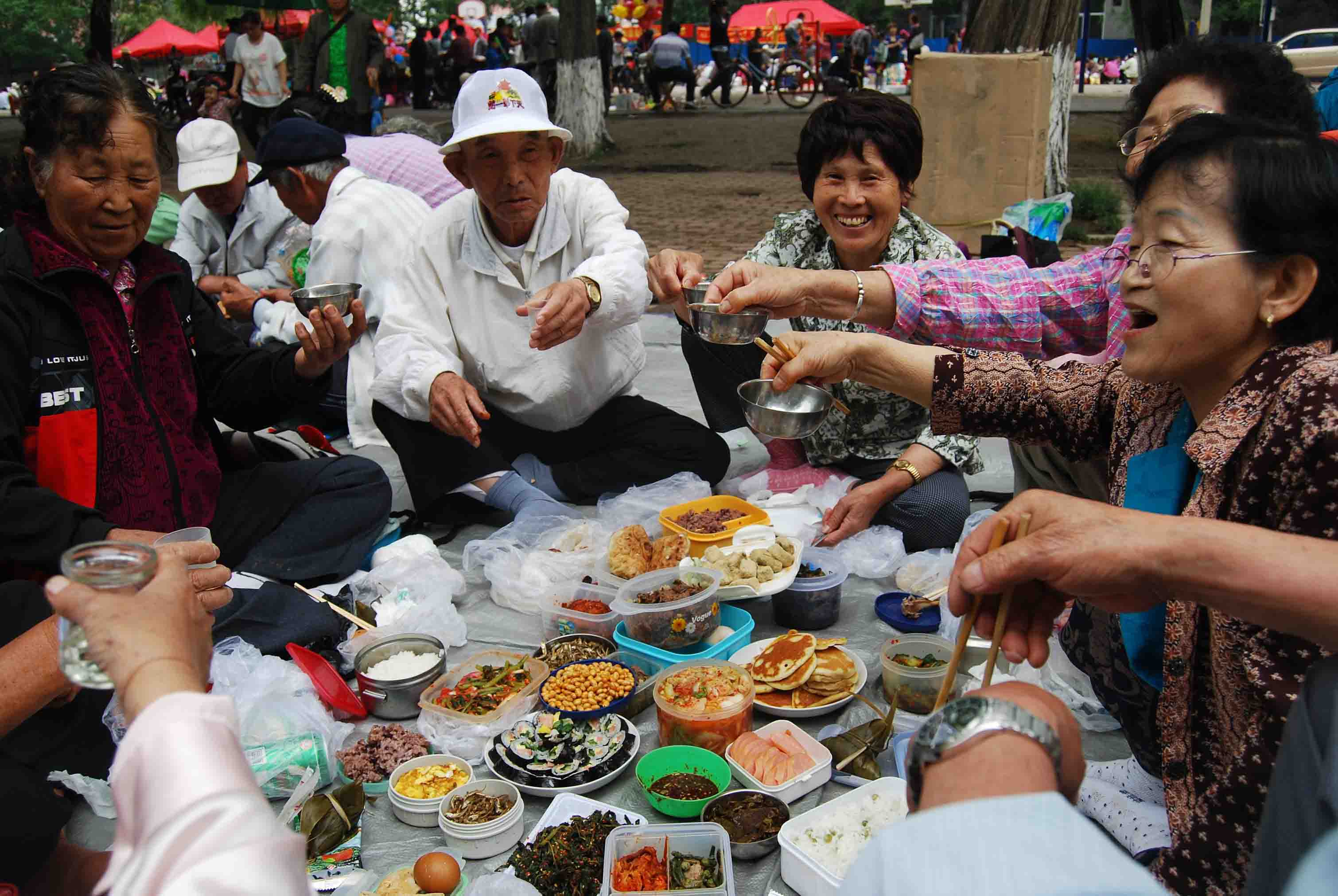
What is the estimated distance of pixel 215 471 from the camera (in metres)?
3.28

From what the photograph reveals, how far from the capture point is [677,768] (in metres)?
2.44

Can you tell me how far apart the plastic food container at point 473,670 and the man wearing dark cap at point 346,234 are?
67.1 inches

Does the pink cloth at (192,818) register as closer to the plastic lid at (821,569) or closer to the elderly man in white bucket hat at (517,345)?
the plastic lid at (821,569)

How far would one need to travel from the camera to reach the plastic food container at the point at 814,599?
10.3 ft

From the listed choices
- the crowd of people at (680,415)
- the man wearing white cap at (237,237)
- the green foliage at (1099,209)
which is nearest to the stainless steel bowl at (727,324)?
the crowd of people at (680,415)

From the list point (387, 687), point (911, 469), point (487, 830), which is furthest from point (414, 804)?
point (911, 469)

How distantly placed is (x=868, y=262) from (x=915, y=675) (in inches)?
71.3

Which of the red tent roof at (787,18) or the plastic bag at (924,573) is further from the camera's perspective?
the red tent roof at (787,18)

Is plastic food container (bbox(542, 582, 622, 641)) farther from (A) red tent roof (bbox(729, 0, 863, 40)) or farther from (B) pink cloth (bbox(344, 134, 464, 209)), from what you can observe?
(A) red tent roof (bbox(729, 0, 863, 40))

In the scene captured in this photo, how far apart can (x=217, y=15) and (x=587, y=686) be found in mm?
32784

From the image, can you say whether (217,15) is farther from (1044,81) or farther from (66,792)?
(66,792)

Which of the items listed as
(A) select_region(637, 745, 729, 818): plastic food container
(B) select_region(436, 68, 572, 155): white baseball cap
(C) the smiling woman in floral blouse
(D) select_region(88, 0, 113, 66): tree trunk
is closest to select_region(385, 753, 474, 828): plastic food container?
(A) select_region(637, 745, 729, 818): plastic food container

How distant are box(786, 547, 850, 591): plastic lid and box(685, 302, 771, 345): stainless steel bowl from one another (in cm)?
76

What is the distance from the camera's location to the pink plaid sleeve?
2.91 m
